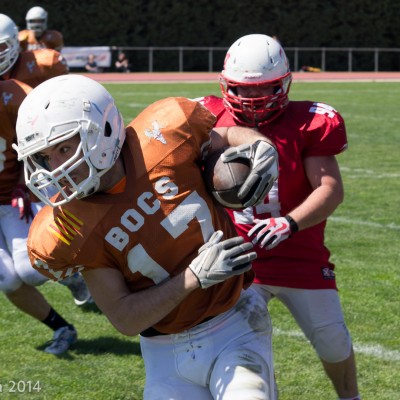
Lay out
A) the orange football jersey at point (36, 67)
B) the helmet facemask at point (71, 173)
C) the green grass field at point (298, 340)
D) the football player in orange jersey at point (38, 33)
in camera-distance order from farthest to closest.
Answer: the football player in orange jersey at point (38, 33) → the orange football jersey at point (36, 67) → the green grass field at point (298, 340) → the helmet facemask at point (71, 173)

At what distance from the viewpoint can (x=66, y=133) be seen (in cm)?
280

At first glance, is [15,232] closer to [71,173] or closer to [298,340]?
[298,340]

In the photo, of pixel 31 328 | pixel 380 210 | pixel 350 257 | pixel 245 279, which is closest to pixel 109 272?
pixel 245 279

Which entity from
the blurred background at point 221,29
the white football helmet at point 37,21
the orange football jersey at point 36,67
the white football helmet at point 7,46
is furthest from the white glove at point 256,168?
the blurred background at point 221,29

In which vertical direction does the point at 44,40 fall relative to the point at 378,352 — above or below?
above

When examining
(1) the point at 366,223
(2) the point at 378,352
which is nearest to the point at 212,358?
(2) the point at 378,352

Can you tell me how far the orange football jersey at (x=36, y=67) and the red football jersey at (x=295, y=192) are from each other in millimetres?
2889

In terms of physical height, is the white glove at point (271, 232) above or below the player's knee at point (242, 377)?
above

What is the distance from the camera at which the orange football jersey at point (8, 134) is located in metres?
5.08

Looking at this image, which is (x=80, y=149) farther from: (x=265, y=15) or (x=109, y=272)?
(x=265, y=15)

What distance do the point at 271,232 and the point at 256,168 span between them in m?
0.55

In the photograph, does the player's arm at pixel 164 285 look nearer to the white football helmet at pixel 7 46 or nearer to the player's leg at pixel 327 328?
the player's leg at pixel 327 328

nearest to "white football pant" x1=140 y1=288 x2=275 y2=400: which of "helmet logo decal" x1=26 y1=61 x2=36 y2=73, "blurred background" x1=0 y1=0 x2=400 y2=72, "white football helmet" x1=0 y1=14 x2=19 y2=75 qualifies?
"white football helmet" x1=0 y1=14 x2=19 y2=75

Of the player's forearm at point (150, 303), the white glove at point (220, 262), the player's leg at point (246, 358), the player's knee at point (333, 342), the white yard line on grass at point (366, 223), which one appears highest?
the white glove at point (220, 262)
